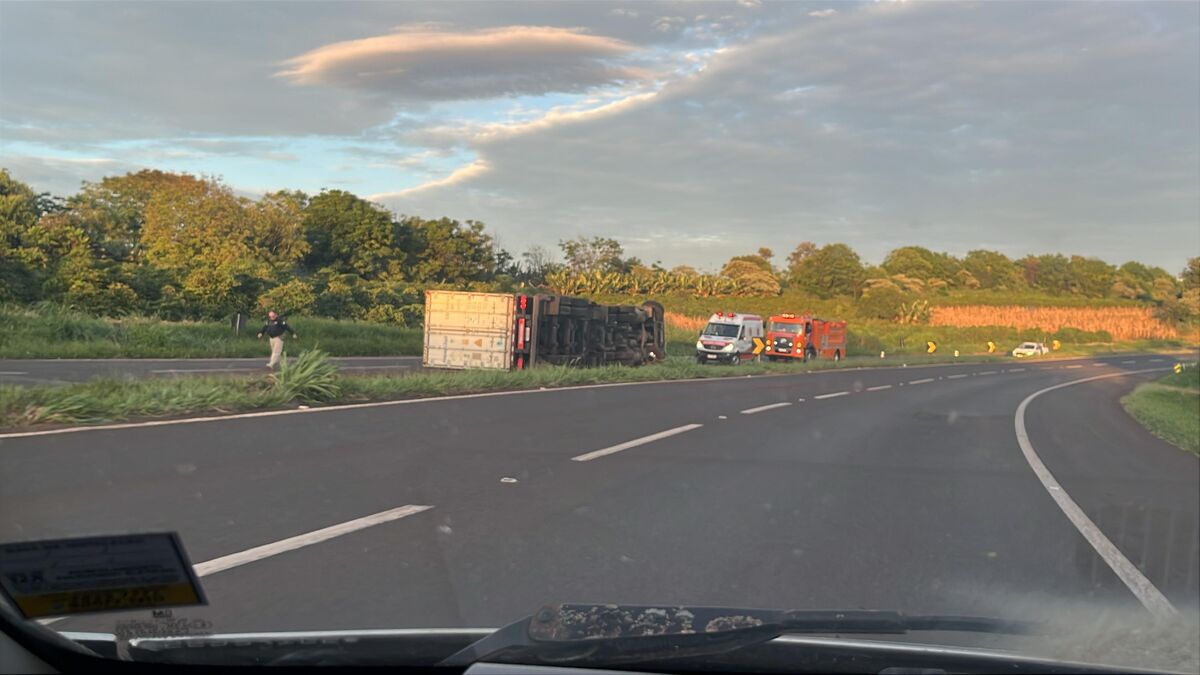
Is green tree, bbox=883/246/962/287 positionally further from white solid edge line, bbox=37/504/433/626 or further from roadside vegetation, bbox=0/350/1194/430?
white solid edge line, bbox=37/504/433/626

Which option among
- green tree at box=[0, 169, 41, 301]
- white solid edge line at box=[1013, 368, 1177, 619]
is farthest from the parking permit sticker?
green tree at box=[0, 169, 41, 301]

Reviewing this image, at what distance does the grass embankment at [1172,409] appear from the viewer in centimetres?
1662

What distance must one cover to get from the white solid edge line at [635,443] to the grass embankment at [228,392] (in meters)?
→ 5.36

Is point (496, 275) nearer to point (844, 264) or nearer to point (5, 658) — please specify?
point (844, 264)

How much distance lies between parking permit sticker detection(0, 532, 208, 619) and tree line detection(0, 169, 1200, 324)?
3217 cm

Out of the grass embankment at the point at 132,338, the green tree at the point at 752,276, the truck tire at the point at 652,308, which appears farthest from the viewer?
the green tree at the point at 752,276

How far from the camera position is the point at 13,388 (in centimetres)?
1194

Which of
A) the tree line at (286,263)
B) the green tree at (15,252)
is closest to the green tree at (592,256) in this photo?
the tree line at (286,263)

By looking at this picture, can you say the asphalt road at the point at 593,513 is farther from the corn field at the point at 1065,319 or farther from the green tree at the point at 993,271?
the green tree at the point at 993,271

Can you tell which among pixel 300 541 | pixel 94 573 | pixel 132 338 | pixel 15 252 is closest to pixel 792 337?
pixel 132 338

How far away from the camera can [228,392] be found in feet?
46.0

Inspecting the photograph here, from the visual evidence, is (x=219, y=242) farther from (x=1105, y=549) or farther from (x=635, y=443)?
(x=1105, y=549)

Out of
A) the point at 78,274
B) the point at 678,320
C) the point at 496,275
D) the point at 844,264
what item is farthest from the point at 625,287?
the point at 78,274

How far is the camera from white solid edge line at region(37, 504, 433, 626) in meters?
5.78
